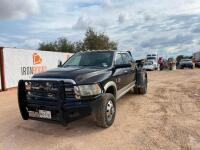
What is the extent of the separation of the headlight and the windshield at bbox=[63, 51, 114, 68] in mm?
1384

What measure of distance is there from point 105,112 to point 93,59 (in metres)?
2.17

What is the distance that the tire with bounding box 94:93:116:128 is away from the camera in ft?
20.6

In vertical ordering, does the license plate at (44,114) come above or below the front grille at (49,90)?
below

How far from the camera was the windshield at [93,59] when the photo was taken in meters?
7.85

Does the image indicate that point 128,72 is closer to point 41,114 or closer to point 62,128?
point 62,128

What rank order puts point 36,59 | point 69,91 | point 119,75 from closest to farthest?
point 69,91
point 119,75
point 36,59

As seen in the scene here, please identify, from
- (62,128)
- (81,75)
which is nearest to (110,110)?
(81,75)

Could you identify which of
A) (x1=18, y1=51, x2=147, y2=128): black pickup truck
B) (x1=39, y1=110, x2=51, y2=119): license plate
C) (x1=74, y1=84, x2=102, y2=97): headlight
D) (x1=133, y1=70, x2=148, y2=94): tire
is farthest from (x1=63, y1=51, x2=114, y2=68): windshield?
(x1=133, y1=70, x2=148, y2=94): tire

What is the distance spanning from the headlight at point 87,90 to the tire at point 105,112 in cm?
26

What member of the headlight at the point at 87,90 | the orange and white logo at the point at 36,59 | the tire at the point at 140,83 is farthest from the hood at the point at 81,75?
the orange and white logo at the point at 36,59

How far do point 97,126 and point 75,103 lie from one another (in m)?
1.04

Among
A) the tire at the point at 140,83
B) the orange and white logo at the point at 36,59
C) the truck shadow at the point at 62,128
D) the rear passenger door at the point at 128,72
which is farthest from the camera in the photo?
the orange and white logo at the point at 36,59

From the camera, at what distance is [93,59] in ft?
26.7

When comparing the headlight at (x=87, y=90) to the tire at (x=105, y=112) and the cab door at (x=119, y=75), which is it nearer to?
the tire at (x=105, y=112)
